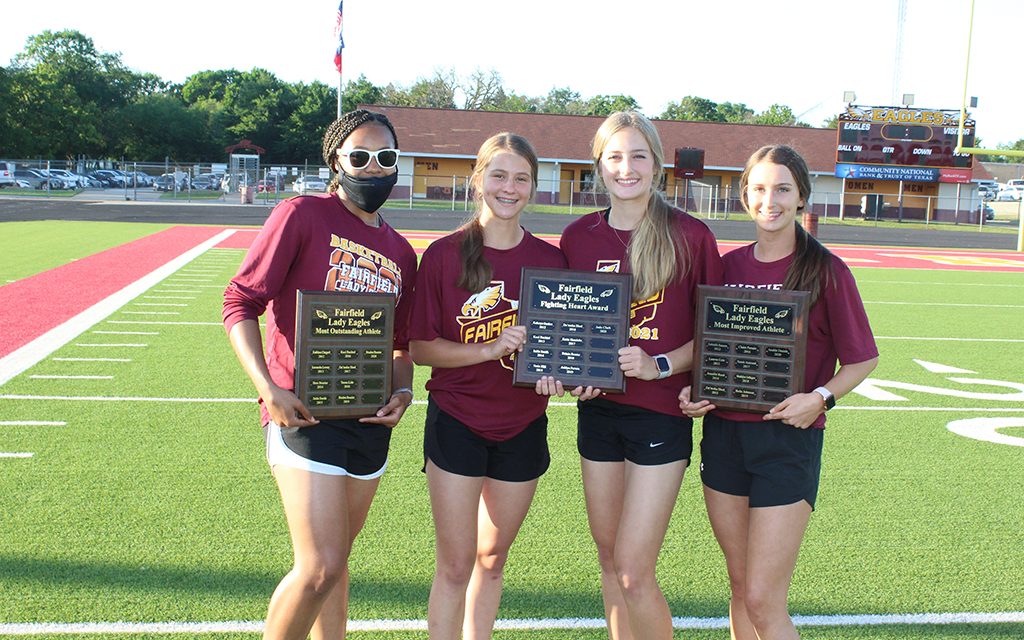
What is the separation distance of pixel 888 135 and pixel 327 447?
4588 centimetres

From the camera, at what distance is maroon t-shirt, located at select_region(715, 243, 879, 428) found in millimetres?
3029

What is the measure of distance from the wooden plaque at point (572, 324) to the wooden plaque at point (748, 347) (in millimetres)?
266

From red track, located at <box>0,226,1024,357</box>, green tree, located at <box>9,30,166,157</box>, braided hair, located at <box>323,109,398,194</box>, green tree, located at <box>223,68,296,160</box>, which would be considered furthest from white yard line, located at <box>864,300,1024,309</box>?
green tree, located at <box>9,30,166,157</box>

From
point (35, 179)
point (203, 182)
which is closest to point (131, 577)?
point (203, 182)

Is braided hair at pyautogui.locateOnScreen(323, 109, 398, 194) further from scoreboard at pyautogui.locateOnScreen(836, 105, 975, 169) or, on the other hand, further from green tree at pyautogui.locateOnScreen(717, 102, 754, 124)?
green tree at pyautogui.locateOnScreen(717, 102, 754, 124)

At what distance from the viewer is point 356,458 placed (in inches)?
121

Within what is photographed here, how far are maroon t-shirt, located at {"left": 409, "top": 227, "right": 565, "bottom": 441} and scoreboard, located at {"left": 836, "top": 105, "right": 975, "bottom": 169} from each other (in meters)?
43.9

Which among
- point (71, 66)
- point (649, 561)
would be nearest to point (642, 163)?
point (649, 561)

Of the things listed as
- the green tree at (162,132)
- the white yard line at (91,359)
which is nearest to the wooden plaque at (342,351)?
the white yard line at (91,359)

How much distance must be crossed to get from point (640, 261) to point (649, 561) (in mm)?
1022

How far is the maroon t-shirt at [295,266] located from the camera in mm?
2961

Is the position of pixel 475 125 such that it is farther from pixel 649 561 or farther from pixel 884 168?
pixel 649 561

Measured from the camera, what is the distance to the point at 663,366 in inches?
123

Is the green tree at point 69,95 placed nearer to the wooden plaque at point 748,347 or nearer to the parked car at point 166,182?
the parked car at point 166,182
